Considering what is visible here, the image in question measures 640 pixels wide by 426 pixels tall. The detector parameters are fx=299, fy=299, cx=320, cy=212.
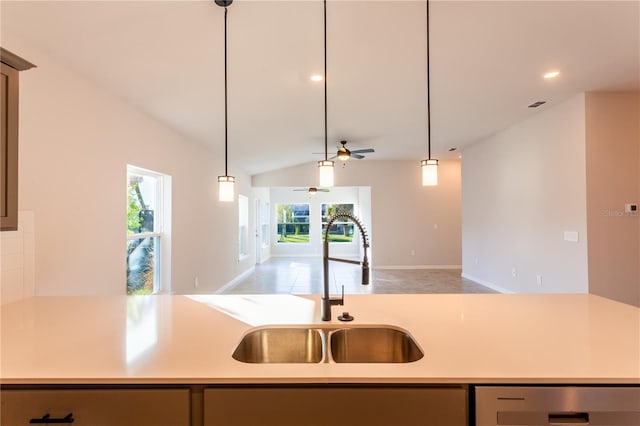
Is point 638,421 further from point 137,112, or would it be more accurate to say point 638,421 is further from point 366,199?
point 366,199

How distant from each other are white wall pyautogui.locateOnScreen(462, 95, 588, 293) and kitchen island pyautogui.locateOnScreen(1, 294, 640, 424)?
264cm

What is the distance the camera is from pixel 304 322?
136 cm

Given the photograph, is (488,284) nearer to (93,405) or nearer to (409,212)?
(409,212)

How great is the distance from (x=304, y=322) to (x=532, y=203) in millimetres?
4380

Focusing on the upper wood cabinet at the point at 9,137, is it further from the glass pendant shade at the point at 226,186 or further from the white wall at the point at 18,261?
the glass pendant shade at the point at 226,186

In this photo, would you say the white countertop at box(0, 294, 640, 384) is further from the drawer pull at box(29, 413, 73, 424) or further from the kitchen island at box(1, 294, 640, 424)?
the drawer pull at box(29, 413, 73, 424)

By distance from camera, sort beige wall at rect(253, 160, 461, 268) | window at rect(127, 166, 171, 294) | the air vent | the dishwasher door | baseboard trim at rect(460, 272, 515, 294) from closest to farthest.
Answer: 1. the dishwasher door
2. window at rect(127, 166, 171, 294)
3. the air vent
4. baseboard trim at rect(460, 272, 515, 294)
5. beige wall at rect(253, 160, 461, 268)

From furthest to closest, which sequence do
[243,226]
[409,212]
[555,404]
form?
[409,212] < [243,226] < [555,404]

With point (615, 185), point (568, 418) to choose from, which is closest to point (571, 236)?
point (615, 185)

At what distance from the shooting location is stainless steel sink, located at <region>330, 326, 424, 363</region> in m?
1.32

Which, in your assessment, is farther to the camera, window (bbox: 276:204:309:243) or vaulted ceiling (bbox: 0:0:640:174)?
window (bbox: 276:204:309:243)

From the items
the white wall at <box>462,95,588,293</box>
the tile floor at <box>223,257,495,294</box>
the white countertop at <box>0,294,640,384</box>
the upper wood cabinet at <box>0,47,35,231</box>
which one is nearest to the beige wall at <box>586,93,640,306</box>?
the white wall at <box>462,95,588,293</box>

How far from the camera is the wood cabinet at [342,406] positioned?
35.8 inches

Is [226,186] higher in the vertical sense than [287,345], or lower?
higher
